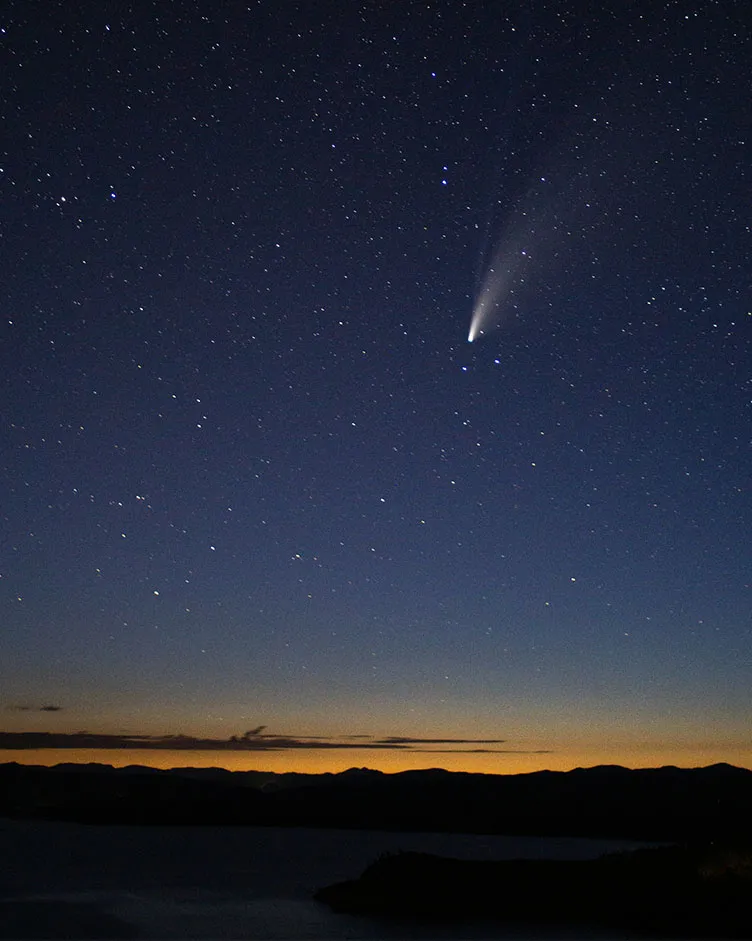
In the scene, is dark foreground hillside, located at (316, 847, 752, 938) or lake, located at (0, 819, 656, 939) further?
lake, located at (0, 819, 656, 939)

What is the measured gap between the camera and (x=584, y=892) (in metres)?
26.0

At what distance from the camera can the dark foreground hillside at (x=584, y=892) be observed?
71.8 feet

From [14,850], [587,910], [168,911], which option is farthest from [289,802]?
[587,910]

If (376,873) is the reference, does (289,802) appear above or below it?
above

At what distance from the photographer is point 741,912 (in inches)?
820

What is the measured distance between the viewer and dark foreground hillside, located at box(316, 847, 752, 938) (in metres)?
21.9

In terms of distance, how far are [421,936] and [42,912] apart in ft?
79.4

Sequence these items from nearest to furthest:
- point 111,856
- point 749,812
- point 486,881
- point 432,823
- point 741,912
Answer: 1. point 741,912
2. point 486,881
3. point 749,812
4. point 111,856
5. point 432,823

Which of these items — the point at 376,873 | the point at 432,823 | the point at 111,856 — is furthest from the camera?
the point at 432,823

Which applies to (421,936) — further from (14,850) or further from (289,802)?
(289,802)

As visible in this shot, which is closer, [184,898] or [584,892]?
[584,892]

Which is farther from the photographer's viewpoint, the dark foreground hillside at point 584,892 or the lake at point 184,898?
the lake at point 184,898

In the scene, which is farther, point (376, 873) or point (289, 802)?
point (289, 802)

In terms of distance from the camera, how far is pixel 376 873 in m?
33.1
